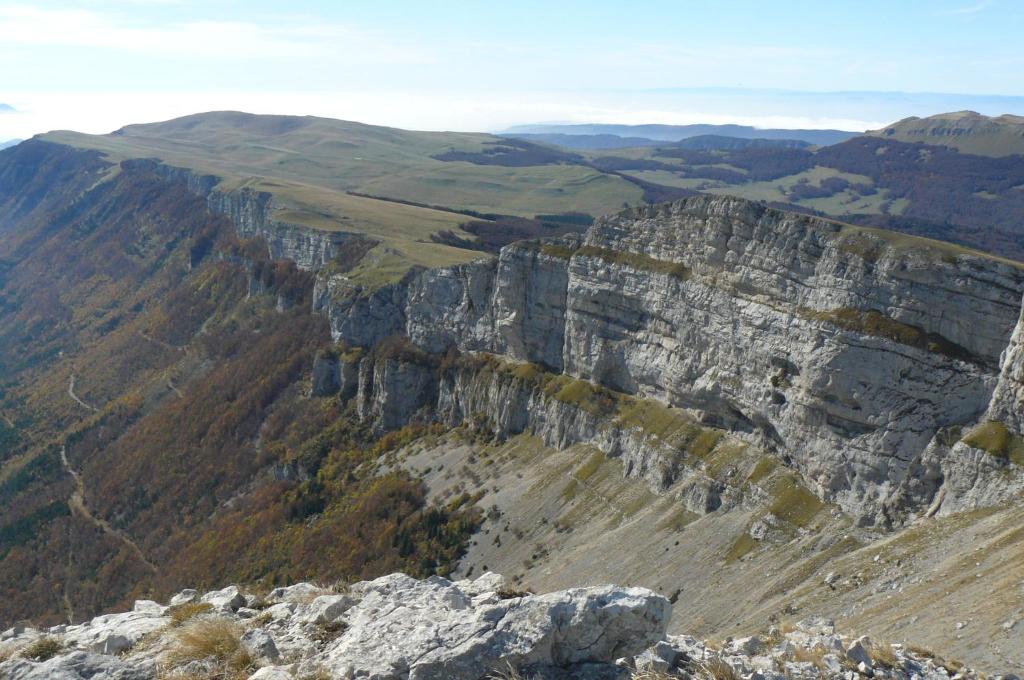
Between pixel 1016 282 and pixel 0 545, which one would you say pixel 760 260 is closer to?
pixel 1016 282

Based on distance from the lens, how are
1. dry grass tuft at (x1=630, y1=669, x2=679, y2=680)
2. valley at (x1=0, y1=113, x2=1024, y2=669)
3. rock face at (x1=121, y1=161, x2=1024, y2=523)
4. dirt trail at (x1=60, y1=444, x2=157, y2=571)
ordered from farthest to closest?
1. dirt trail at (x1=60, y1=444, x2=157, y2=571)
2. rock face at (x1=121, y1=161, x2=1024, y2=523)
3. valley at (x1=0, y1=113, x2=1024, y2=669)
4. dry grass tuft at (x1=630, y1=669, x2=679, y2=680)

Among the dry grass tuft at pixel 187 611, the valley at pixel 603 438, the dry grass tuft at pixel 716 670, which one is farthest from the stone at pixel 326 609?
the valley at pixel 603 438

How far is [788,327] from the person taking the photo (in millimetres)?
64875

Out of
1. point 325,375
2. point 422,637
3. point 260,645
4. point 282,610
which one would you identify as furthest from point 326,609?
point 325,375

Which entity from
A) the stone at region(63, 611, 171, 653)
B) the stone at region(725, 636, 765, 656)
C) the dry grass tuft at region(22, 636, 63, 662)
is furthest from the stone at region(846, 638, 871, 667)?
the dry grass tuft at region(22, 636, 63, 662)

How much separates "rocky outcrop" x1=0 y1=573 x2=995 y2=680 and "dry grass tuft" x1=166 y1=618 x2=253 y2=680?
1.4 inches

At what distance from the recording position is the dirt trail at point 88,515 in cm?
11812

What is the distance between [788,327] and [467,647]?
5272cm

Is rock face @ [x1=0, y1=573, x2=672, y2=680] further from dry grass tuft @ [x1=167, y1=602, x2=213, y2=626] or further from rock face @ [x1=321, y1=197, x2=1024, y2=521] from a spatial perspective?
rock face @ [x1=321, y1=197, x2=1024, y2=521]

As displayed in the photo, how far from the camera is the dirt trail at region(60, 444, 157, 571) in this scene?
11812 cm

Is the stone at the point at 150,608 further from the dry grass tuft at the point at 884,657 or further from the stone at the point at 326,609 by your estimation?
the dry grass tuft at the point at 884,657

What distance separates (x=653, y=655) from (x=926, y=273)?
48864 mm

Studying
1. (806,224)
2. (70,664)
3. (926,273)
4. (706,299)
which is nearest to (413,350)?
(706,299)

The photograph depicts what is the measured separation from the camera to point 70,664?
2156 cm
